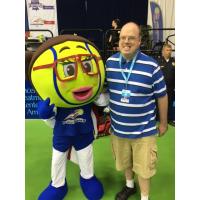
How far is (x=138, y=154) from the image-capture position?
6.68 ft

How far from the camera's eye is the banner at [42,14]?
24.9 ft

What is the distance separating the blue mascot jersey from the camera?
1.99m

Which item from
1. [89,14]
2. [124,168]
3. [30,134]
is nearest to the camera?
[124,168]

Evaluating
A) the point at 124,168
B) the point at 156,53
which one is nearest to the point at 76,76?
the point at 124,168

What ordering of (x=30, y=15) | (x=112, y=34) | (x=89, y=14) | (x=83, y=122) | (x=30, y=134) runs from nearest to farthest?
1. (x=83, y=122)
2. (x=30, y=134)
3. (x=112, y=34)
4. (x=30, y=15)
5. (x=89, y=14)

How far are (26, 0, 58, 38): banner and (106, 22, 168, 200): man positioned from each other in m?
5.92

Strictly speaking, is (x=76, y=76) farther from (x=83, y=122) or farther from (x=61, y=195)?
(x=61, y=195)

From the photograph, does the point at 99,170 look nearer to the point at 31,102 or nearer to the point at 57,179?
the point at 57,179

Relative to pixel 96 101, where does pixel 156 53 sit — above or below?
above

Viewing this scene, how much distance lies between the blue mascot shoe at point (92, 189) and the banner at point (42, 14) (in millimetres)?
5833

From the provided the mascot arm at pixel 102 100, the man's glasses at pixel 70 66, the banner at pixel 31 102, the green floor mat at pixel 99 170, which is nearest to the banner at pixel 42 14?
the banner at pixel 31 102

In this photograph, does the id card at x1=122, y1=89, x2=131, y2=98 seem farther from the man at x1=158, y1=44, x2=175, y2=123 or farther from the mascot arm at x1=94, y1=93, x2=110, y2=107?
the man at x1=158, y1=44, x2=175, y2=123

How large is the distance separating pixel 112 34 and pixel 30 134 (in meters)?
2.53

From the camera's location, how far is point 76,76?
1.81 m
